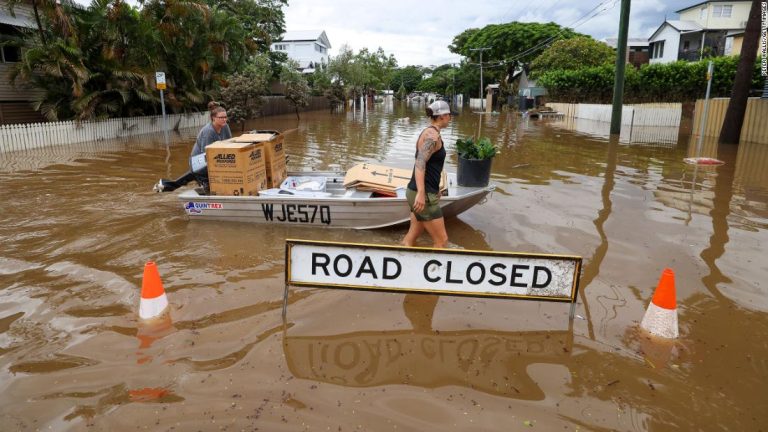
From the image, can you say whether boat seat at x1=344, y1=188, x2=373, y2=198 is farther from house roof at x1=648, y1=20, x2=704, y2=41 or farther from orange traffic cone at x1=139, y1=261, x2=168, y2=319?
house roof at x1=648, y1=20, x2=704, y2=41

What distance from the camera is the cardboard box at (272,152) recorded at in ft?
25.1

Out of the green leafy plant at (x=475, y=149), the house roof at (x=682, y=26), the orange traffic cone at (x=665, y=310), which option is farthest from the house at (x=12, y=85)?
the house roof at (x=682, y=26)

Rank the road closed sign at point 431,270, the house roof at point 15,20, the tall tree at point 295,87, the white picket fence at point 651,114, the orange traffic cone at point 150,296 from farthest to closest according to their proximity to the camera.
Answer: the tall tree at point 295,87, the white picket fence at point 651,114, the house roof at point 15,20, the orange traffic cone at point 150,296, the road closed sign at point 431,270

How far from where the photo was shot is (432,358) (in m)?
3.82

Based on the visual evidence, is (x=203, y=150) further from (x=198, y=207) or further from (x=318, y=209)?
(x=318, y=209)

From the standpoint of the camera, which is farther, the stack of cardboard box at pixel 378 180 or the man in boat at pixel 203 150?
the man in boat at pixel 203 150

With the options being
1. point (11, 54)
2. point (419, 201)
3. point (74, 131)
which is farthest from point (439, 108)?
point (11, 54)

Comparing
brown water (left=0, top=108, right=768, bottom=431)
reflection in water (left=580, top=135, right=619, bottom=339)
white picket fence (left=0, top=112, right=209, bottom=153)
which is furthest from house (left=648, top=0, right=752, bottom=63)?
brown water (left=0, top=108, right=768, bottom=431)

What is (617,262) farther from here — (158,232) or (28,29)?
(28,29)

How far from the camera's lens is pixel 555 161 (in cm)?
1366

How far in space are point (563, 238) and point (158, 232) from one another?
5766 millimetres

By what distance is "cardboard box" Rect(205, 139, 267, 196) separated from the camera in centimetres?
693

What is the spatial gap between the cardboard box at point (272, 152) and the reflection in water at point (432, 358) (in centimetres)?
423

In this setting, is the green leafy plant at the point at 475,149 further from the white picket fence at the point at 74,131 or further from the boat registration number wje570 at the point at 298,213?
the white picket fence at the point at 74,131
